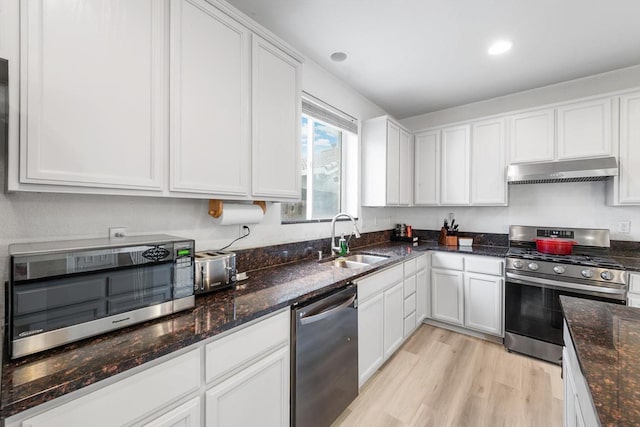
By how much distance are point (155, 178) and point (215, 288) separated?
2.04 ft

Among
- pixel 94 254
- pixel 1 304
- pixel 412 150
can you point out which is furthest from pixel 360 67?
pixel 1 304

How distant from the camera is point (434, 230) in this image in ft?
12.1

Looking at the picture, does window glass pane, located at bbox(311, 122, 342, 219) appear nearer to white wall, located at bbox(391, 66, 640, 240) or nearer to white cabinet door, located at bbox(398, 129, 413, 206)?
white cabinet door, located at bbox(398, 129, 413, 206)

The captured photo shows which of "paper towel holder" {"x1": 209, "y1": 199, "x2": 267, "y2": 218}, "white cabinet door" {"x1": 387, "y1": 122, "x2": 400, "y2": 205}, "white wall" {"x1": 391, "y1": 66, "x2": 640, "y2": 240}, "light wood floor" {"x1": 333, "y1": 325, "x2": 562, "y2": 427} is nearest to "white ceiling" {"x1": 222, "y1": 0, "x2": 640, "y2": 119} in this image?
"white wall" {"x1": 391, "y1": 66, "x2": 640, "y2": 240}

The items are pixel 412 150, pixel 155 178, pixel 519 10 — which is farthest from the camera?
pixel 412 150

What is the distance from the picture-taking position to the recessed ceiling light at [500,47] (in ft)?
7.00

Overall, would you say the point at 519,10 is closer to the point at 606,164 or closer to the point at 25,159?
the point at 606,164

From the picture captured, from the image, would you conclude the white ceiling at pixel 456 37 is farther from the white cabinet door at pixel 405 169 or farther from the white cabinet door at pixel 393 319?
the white cabinet door at pixel 393 319

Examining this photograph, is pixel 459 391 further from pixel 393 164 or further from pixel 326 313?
pixel 393 164

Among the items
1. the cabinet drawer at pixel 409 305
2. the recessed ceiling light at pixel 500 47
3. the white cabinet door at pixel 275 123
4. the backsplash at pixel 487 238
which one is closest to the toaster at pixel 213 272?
the white cabinet door at pixel 275 123

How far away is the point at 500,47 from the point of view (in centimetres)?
220

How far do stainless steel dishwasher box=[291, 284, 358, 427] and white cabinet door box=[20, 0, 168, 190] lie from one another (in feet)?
3.34

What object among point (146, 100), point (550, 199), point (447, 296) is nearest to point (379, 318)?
point (447, 296)

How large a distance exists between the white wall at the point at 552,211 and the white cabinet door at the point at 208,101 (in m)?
3.04
